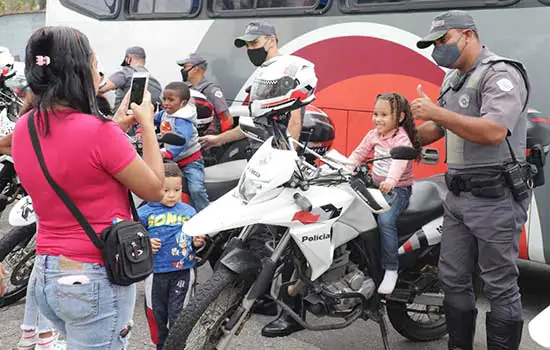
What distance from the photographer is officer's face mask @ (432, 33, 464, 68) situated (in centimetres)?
340

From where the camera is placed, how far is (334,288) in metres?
3.57

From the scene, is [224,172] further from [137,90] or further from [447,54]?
[137,90]

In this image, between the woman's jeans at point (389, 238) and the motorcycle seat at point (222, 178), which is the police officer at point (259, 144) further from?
the motorcycle seat at point (222, 178)

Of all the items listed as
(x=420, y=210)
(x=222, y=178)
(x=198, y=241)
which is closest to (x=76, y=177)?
(x=198, y=241)

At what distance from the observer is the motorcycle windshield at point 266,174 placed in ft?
10.5

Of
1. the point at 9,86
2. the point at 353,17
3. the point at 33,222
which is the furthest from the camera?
the point at 9,86

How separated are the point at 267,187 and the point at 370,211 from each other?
625 millimetres

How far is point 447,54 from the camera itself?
3.41 m

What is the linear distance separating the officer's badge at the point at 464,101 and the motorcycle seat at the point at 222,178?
2.09 meters

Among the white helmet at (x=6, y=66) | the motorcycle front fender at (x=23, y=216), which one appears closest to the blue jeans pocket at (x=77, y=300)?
the motorcycle front fender at (x=23, y=216)

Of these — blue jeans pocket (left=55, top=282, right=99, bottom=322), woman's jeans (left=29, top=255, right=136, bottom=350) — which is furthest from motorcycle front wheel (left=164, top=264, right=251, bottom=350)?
blue jeans pocket (left=55, top=282, right=99, bottom=322)

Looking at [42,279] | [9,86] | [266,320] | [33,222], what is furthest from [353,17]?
[42,279]

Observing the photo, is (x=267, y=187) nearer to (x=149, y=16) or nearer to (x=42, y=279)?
(x=42, y=279)

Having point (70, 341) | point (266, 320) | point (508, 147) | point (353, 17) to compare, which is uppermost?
point (353, 17)
